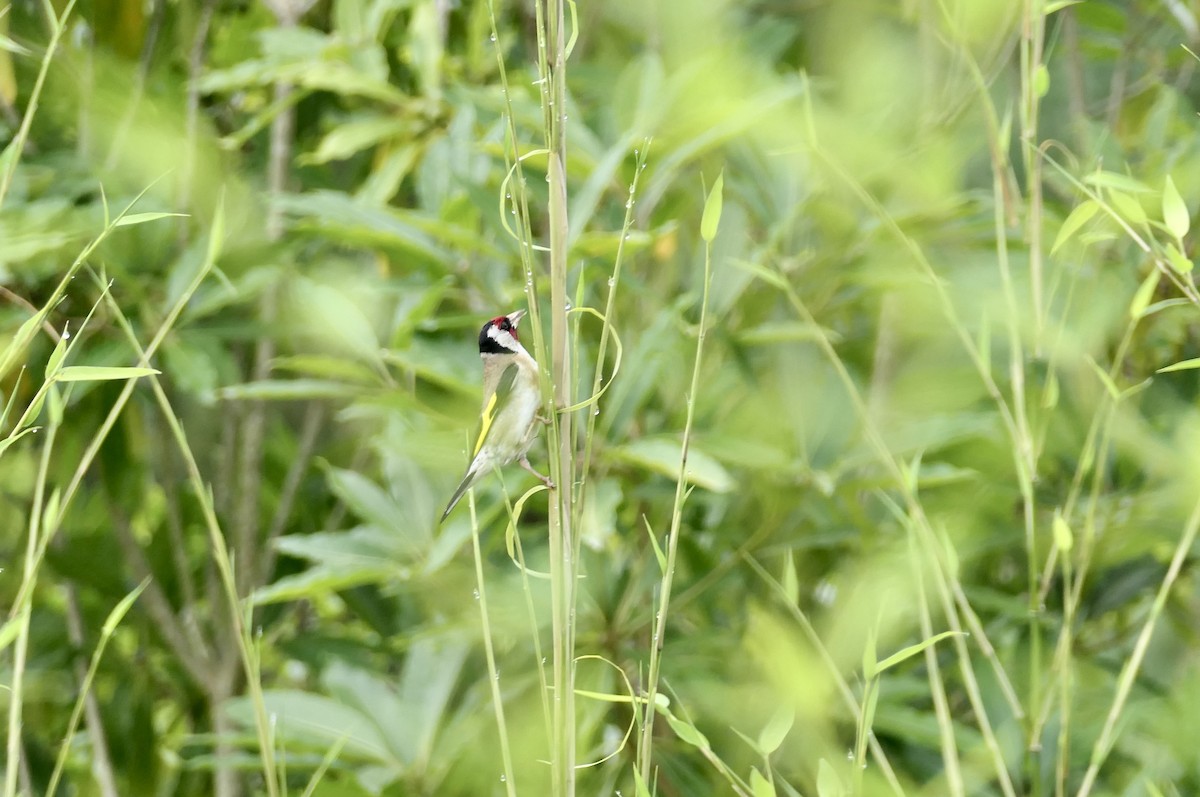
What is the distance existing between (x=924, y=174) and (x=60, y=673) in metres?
1.38

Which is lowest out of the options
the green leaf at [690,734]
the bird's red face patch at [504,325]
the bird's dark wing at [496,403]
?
the bird's dark wing at [496,403]

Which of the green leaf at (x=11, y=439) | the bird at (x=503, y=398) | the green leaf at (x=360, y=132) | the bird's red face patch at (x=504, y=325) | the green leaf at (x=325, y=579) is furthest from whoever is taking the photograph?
the green leaf at (x=360, y=132)

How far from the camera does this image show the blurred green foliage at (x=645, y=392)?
1.31m

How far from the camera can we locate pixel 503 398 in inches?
45.1

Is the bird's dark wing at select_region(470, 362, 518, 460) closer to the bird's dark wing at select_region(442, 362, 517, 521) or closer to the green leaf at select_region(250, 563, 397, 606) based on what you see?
the bird's dark wing at select_region(442, 362, 517, 521)

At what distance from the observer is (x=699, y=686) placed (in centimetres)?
135

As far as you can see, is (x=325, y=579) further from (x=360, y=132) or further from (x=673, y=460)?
(x=360, y=132)

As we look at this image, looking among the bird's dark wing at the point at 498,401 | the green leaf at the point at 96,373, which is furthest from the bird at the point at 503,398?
the green leaf at the point at 96,373

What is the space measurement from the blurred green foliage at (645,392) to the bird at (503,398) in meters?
0.06

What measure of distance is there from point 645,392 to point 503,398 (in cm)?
21

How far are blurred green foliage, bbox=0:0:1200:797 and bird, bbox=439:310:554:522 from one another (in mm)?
63

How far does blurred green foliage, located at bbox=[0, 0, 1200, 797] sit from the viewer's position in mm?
1309

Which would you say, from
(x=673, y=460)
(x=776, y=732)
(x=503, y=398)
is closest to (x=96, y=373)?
(x=776, y=732)

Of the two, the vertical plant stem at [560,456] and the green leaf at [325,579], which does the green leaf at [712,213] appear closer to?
the vertical plant stem at [560,456]
